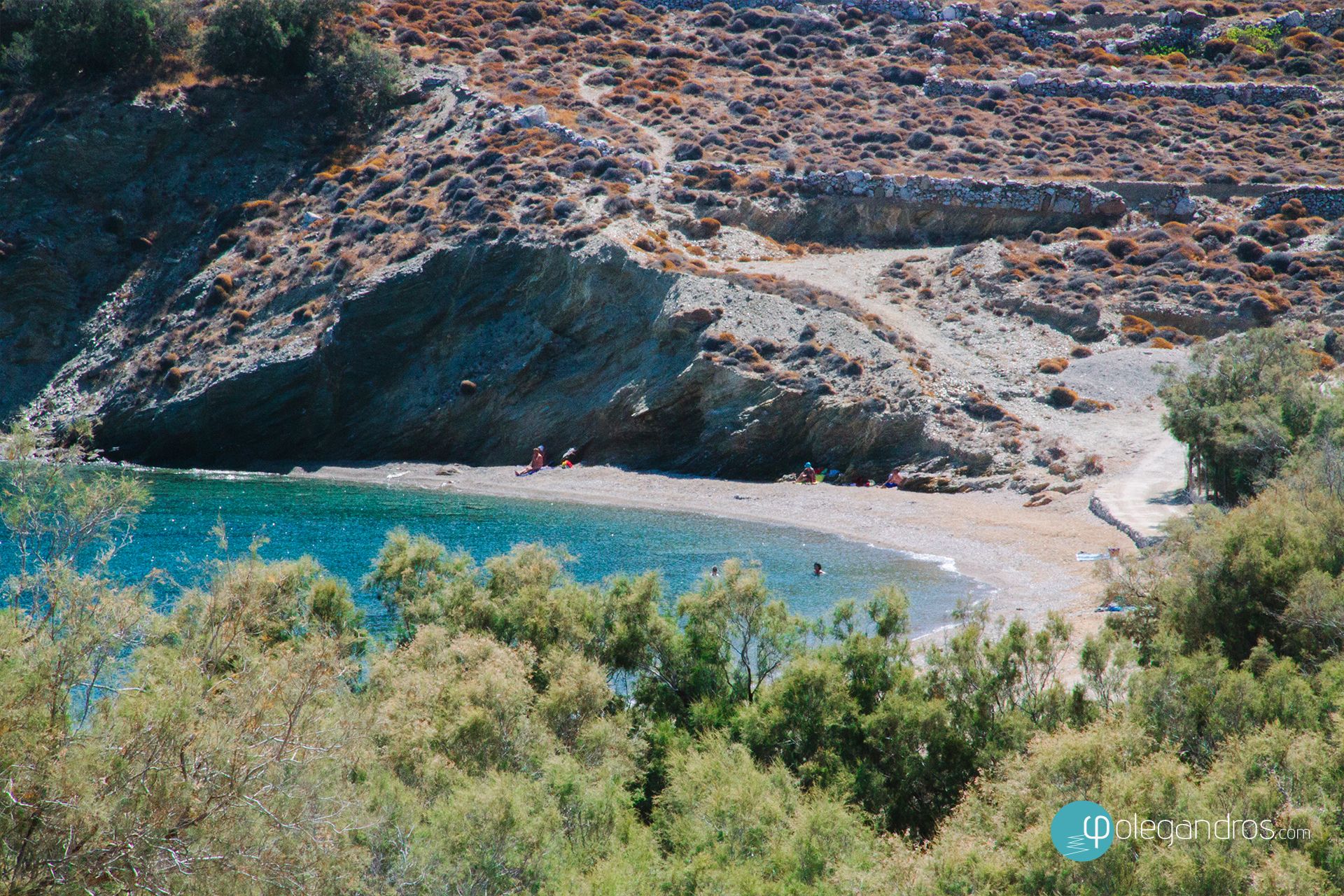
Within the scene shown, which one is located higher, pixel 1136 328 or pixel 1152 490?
pixel 1136 328

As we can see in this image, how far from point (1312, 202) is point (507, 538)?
174ft

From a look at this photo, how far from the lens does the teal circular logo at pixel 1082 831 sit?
34.2ft

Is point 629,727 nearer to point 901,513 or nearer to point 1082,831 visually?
point 1082,831

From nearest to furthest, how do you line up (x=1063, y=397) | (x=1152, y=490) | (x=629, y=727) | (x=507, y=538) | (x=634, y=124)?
1. (x=629, y=727)
2. (x=507, y=538)
3. (x=1152, y=490)
4. (x=1063, y=397)
5. (x=634, y=124)

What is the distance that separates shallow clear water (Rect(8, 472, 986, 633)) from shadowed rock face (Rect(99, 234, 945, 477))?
5477mm

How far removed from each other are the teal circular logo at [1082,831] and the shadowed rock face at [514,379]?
3794 cm

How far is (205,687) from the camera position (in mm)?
8805

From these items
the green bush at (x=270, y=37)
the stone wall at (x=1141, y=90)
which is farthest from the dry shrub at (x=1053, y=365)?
the green bush at (x=270, y=37)

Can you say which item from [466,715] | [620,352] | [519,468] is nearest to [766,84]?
[620,352]

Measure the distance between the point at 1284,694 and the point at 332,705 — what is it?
41.4ft

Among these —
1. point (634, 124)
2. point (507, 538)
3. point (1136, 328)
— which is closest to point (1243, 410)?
point (1136, 328)

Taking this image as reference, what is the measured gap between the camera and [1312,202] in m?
60.3

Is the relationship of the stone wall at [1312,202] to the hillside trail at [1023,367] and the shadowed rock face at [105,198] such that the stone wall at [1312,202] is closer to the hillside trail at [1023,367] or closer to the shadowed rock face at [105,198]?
the hillside trail at [1023,367]

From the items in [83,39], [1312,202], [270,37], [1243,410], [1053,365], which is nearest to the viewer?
[1243,410]
